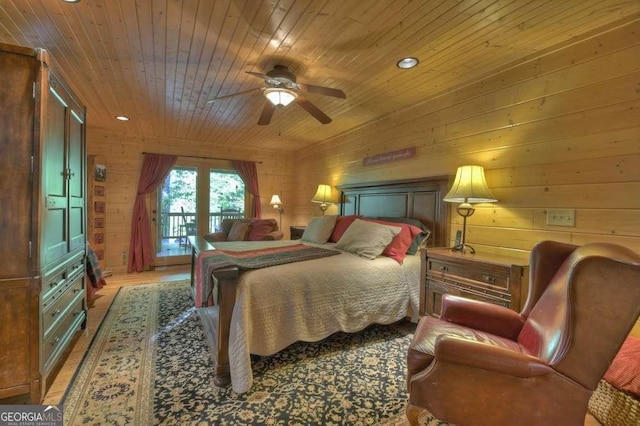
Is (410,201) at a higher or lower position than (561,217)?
higher

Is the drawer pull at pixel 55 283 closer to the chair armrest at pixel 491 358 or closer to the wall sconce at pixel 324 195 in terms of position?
the chair armrest at pixel 491 358

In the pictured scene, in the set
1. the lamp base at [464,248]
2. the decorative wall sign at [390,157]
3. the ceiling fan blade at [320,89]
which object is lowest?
the lamp base at [464,248]

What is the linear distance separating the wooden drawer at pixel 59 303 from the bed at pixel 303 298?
85 cm

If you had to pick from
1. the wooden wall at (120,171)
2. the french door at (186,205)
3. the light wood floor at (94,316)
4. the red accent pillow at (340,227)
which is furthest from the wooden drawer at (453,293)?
the wooden wall at (120,171)

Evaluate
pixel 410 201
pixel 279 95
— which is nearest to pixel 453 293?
pixel 410 201

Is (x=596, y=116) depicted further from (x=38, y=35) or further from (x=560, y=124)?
(x=38, y=35)

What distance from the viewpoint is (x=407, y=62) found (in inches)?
90.2

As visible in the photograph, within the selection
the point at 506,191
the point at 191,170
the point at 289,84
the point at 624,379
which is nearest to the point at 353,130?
the point at 289,84

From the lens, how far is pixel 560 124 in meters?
2.03

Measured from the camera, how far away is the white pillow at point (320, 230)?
3514 mm

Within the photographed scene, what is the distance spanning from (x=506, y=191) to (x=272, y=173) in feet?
14.4

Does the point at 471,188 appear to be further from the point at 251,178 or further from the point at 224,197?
the point at 224,197

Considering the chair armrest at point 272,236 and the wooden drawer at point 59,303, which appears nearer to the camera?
the wooden drawer at point 59,303

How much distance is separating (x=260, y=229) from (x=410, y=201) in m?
2.50
